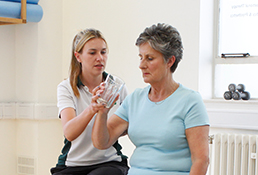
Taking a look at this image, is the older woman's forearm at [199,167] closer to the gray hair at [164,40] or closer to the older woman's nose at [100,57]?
the gray hair at [164,40]

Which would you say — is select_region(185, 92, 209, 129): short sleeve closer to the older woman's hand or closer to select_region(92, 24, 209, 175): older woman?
select_region(92, 24, 209, 175): older woman

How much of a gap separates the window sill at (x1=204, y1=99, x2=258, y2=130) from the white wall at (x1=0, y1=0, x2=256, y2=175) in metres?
0.24

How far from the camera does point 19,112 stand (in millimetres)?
3414

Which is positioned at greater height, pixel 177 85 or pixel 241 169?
pixel 177 85

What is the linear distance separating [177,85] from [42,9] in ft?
6.69

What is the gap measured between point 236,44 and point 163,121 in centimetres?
166

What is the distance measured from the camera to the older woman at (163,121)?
1582 millimetres

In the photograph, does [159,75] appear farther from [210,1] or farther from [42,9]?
[42,9]

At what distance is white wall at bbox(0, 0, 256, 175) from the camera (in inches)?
126

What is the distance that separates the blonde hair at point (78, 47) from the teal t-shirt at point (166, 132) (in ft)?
1.58

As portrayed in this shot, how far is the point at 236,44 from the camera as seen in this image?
3.03 metres

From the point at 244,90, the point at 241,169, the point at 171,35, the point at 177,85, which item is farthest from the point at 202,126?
the point at 244,90

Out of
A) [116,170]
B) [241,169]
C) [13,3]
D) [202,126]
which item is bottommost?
[241,169]

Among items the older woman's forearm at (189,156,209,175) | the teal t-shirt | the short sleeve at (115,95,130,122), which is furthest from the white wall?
the older woman's forearm at (189,156,209,175)
